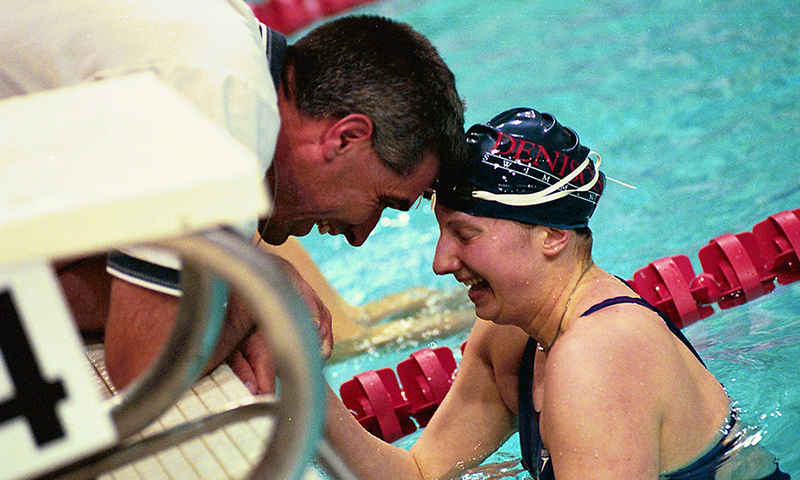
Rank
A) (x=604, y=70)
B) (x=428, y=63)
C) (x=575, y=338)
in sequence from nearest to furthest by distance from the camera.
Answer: (x=575, y=338) → (x=428, y=63) → (x=604, y=70)

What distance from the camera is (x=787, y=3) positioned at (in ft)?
22.6

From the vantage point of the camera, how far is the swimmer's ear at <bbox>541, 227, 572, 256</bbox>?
204 cm

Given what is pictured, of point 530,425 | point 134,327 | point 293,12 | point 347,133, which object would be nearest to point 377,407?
point 530,425

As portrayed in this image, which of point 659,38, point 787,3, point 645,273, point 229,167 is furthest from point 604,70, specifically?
point 229,167

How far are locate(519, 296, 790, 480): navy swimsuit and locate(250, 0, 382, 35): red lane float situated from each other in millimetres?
6762

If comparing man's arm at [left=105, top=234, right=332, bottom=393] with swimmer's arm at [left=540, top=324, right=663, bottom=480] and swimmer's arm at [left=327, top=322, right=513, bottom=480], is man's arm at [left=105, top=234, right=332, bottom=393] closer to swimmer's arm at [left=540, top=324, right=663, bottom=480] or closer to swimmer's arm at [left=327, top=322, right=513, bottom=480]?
swimmer's arm at [left=540, top=324, right=663, bottom=480]

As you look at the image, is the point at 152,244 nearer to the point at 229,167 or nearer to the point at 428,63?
the point at 229,167

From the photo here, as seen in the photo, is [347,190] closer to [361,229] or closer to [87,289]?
[361,229]

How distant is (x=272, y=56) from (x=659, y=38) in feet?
18.7

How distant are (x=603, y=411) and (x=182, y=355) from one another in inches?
41.4

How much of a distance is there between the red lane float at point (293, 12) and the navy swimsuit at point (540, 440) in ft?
22.2

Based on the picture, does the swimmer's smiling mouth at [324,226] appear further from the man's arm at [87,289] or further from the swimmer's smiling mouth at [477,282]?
the man's arm at [87,289]

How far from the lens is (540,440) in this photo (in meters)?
2.03

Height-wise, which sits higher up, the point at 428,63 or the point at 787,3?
the point at 428,63
